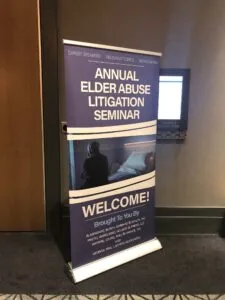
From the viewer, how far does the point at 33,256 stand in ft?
7.34

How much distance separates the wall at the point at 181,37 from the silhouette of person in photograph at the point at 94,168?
1.74ft

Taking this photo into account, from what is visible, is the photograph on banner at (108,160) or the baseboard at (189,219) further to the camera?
the baseboard at (189,219)

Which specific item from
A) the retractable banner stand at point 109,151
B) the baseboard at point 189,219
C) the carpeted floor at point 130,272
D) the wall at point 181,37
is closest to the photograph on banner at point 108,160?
the retractable banner stand at point 109,151

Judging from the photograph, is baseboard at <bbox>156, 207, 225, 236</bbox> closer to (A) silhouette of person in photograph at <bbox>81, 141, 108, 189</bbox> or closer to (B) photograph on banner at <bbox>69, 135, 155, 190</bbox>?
(B) photograph on banner at <bbox>69, 135, 155, 190</bbox>

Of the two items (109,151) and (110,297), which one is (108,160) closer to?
(109,151)

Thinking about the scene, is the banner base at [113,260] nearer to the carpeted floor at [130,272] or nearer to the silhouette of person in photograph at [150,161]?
the carpeted floor at [130,272]

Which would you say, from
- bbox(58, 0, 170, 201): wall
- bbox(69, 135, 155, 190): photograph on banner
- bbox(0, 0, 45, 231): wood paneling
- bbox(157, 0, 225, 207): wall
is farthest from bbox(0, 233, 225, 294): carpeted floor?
bbox(58, 0, 170, 201): wall

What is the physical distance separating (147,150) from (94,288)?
97cm

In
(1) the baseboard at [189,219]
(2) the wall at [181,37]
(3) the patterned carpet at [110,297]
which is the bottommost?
(3) the patterned carpet at [110,297]

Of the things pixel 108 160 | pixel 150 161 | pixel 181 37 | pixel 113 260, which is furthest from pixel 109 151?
pixel 181 37

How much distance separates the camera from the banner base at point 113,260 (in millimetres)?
1979

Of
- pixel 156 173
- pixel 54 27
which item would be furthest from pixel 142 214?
pixel 54 27

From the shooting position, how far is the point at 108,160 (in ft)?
6.75

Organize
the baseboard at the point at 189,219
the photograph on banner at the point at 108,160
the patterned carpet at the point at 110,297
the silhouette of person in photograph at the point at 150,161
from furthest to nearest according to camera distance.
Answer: the baseboard at the point at 189,219
the silhouette of person in photograph at the point at 150,161
the photograph on banner at the point at 108,160
the patterned carpet at the point at 110,297
